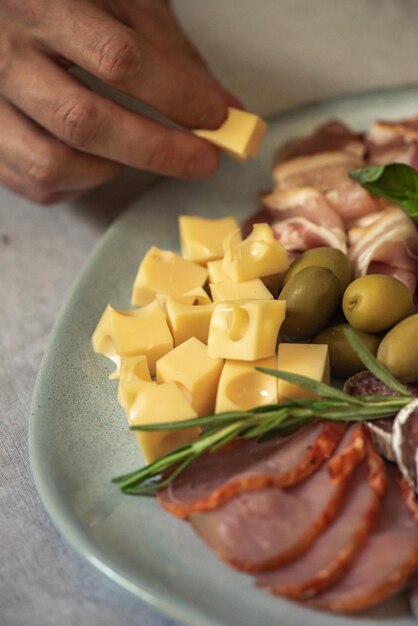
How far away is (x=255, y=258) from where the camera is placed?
1415 millimetres

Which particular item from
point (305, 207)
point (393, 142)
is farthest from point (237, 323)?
point (393, 142)

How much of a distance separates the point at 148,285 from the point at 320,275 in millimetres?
321

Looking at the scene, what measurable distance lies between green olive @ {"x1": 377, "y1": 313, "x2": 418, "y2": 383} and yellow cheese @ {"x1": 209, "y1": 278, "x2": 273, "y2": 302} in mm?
224

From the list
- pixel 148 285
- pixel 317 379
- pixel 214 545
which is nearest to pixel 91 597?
pixel 214 545

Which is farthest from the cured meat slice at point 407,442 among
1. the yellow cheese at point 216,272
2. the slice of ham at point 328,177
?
the slice of ham at point 328,177

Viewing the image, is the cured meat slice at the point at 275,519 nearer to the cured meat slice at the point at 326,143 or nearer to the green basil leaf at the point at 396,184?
the green basil leaf at the point at 396,184

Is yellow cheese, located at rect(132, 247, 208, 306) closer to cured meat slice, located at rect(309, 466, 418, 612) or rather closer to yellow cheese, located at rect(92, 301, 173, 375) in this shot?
yellow cheese, located at rect(92, 301, 173, 375)

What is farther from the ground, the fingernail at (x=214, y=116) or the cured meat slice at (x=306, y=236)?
the fingernail at (x=214, y=116)

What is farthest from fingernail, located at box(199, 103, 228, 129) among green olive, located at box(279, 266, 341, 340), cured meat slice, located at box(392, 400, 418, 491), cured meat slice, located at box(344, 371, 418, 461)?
cured meat slice, located at box(392, 400, 418, 491)

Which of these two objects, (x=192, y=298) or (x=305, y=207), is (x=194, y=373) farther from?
(x=305, y=207)

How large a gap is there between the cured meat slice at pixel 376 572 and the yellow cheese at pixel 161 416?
0.31m

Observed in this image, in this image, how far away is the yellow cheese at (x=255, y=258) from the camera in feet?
4.61

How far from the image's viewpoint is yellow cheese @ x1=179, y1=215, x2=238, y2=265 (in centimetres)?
155

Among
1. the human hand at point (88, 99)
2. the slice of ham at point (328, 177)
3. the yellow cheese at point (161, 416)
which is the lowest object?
the slice of ham at point (328, 177)
